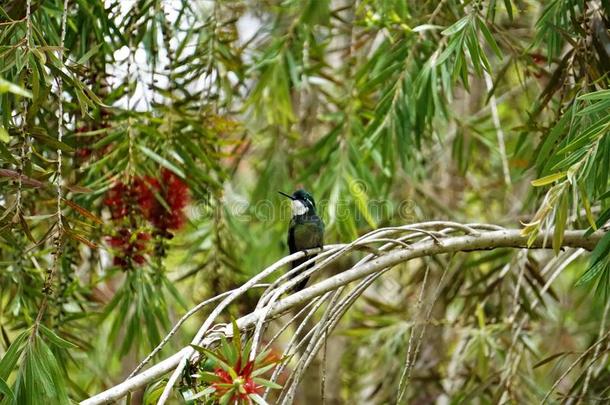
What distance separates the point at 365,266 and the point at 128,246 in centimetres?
92

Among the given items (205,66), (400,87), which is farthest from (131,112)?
(400,87)

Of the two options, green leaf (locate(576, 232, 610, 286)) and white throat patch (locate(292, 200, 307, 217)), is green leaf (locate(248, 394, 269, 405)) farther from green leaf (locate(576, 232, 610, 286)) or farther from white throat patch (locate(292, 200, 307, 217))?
white throat patch (locate(292, 200, 307, 217))

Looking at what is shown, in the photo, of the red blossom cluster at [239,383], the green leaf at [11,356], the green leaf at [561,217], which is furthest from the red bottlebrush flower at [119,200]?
the green leaf at [561,217]

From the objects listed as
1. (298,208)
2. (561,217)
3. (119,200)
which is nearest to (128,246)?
(119,200)

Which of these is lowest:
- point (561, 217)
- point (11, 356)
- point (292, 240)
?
point (292, 240)

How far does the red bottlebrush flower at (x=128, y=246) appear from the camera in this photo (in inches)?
105

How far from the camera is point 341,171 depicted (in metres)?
3.46

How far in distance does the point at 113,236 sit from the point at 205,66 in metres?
0.73

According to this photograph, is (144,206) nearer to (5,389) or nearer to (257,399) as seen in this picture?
(5,389)

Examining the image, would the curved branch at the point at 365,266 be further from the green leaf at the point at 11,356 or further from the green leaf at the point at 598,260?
the green leaf at the point at 11,356

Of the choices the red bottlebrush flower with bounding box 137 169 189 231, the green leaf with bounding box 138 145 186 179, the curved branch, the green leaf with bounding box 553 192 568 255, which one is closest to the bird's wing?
the red bottlebrush flower with bounding box 137 169 189 231

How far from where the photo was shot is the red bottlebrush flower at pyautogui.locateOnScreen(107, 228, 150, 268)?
2678 mm

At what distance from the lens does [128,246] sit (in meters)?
2.71

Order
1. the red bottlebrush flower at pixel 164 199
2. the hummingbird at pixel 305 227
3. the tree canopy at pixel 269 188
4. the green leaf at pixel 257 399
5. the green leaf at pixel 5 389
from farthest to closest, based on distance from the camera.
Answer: the hummingbird at pixel 305 227 → the red bottlebrush flower at pixel 164 199 → the tree canopy at pixel 269 188 → the green leaf at pixel 5 389 → the green leaf at pixel 257 399
